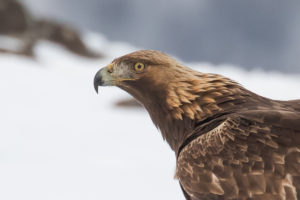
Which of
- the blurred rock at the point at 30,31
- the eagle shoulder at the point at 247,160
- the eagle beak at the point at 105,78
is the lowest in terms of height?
the eagle shoulder at the point at 247,160

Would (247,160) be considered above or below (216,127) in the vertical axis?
below

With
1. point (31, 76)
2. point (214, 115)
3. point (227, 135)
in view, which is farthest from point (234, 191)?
point (31, 76)

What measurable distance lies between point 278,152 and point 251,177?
1.00 feet

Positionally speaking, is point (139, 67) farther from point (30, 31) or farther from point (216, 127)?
point (30, 31)

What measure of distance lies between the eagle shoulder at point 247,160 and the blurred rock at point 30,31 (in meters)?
23.1

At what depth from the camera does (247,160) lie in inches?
113

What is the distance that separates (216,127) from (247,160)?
439mm

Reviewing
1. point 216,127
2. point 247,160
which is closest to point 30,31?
point 216,127

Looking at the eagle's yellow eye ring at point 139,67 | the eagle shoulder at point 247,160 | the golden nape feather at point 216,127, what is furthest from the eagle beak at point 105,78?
the eagle shoulder at point 247,160

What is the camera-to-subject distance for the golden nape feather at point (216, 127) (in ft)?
9.31

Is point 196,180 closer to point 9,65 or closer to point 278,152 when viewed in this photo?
point 278,152

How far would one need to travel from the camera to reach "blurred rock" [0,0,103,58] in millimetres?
26853

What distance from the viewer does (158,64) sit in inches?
145

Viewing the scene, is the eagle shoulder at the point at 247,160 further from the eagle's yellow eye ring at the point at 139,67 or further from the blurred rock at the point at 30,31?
the blurred rock at the point at 30,31
